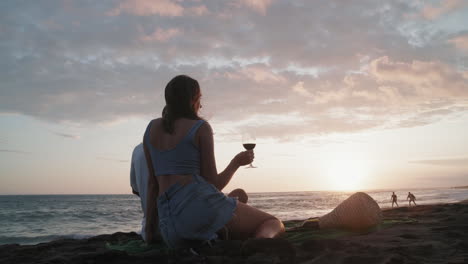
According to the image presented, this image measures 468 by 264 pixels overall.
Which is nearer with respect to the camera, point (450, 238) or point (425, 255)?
point (425, 255)

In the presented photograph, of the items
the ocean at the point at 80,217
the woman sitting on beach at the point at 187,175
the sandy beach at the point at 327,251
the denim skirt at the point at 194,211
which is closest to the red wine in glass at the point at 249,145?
the woman sitting on beach at the point at 187,175

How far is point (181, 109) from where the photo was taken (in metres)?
2.90

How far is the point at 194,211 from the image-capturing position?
2.83 m

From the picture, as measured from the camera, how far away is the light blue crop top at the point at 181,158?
280cm

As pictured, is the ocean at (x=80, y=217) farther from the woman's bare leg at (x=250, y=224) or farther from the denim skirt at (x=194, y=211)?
the woman's bare leg at (x=250, y=224)

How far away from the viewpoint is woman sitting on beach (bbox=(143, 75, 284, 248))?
9.26 ft

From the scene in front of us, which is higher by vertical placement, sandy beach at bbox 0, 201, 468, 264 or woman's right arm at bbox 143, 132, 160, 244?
woman's right arm at bbox 143, 132, 160, 244

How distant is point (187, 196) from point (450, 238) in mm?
2499

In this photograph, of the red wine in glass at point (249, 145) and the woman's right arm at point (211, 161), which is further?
the red wine in glass at point (249, 145)

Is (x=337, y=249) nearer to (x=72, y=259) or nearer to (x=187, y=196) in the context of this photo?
(x=187, y=196)

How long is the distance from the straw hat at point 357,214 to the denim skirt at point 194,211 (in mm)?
1670

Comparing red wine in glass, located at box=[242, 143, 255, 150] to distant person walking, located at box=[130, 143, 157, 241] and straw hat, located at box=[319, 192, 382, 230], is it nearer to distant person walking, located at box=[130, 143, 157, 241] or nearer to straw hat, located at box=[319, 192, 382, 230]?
distant person walking, located at box=[130, 143, 157, 241]

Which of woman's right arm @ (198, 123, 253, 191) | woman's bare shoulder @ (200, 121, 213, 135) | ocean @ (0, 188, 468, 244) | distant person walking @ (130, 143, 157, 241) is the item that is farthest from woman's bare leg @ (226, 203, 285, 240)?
ocean @ (0, 188, 468, 244)

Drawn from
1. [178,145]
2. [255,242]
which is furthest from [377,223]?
[178,145]
